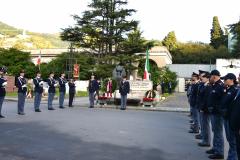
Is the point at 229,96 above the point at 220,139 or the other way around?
above

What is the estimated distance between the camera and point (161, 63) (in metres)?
75.1

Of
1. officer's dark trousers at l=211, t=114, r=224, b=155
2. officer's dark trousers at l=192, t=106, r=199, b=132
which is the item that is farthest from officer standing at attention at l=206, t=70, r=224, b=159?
officer's dark trousers at l=192, t=106, r=199, b=132

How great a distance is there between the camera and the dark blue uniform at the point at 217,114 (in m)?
9.08

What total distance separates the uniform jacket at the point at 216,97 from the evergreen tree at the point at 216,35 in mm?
94924

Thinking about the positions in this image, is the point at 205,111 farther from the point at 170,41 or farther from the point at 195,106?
the point at 170,41

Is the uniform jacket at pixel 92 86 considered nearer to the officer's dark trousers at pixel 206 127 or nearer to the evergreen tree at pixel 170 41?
the officer's dark trousers at pixel 206 127

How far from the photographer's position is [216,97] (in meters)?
9.20

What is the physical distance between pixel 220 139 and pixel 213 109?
0.68 meters

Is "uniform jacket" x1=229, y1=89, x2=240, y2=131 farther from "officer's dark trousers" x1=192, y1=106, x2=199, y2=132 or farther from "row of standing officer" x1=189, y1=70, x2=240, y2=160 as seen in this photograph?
"officer's dark trousers" x1=192, y1=106, x2=199, y2=132

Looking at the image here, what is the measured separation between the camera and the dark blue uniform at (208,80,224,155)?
9.08 metres

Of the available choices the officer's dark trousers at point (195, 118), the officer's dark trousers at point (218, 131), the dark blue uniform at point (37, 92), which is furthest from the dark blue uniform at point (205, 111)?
the dark blue uniform at point (37, 92)

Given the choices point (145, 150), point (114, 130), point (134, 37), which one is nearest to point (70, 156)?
point (145, 150)

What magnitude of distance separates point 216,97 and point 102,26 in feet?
160

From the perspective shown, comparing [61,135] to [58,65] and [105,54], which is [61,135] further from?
[58,65]
